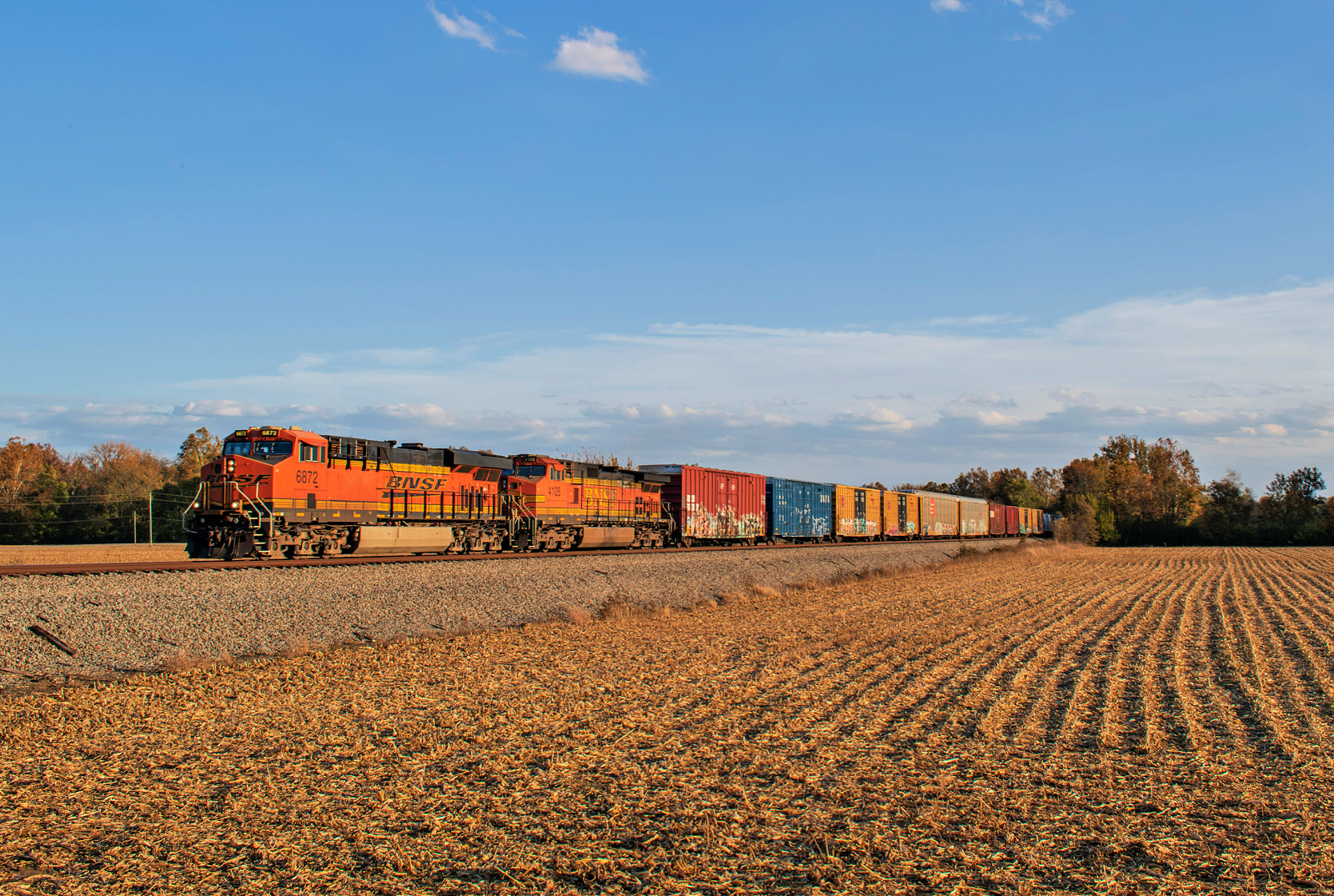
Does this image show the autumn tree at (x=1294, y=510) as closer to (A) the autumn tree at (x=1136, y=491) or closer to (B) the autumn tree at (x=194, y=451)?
(A) the autumn tree at (x=1136, y=491)

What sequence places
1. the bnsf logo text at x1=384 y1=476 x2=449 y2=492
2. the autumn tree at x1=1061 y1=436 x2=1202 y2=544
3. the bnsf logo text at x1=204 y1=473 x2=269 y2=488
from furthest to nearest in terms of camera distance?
the autumn tree at x1=1061 y1=436 x2=1202 y2=544
the bnsf logo text at x1=384 y1=476 x2=449 y2=492
the bnsf logo text at x1=204 y1=473 x2=269 y2=488

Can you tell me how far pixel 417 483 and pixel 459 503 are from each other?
5.83 ft

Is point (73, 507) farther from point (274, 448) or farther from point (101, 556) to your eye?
point (274, 448)

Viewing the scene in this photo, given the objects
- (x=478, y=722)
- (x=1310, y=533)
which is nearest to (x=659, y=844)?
(x=478, y=722)

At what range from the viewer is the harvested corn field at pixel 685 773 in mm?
4871

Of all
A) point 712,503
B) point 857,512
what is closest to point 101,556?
point 712,503

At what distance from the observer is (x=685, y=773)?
659 cm

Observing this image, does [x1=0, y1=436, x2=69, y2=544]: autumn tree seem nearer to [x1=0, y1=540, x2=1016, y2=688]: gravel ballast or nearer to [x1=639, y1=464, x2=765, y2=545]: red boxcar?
[x1=639, y1=464, x2=765, y2=545]: red boxcar

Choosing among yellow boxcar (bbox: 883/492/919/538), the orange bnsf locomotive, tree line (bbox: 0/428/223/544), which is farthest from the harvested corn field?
tree line (bbox: 0/428/223/544)

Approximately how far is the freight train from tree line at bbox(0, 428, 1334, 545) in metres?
44.0

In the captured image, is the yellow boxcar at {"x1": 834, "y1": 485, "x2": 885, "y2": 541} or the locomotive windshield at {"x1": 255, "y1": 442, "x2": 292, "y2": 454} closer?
the locomotive windshield at {"x1": 255, "y1": 442, "x2": 292, "y2": 454}

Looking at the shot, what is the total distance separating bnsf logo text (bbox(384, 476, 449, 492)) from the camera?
23391 mm

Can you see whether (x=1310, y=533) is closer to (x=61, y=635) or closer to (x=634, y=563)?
(x=634, y=563)

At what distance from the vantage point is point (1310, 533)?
270 feet
